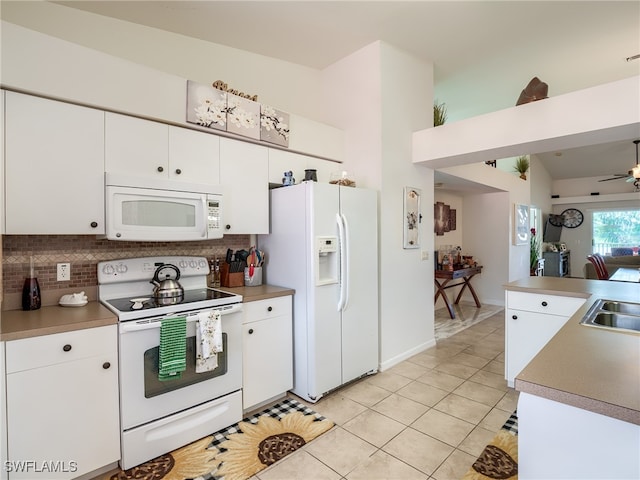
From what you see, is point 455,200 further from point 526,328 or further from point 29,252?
point 29,252

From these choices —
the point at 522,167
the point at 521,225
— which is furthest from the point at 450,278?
the point at 522,167

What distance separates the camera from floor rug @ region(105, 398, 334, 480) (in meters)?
1.82

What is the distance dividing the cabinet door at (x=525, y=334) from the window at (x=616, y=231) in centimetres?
882

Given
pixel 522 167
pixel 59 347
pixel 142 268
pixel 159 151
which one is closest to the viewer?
pixel 59 347

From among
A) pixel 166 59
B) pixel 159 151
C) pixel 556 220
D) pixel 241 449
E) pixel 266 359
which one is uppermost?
pixel 166 59

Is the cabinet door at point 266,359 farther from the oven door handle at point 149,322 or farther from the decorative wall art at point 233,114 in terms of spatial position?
the decorative wall art at point 233,114

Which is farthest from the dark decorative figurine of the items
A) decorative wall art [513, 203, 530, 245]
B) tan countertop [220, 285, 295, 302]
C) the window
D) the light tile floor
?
the window

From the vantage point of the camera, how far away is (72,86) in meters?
1.88

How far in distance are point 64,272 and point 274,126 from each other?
1.88 metres

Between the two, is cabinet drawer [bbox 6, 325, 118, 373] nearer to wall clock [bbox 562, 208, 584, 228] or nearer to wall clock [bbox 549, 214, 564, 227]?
wall clock [bbox 549, 214, 564, 227]

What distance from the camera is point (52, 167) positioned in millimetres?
1832

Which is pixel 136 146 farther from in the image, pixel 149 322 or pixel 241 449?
pixel 241 449

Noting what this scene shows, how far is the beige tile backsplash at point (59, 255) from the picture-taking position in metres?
1.94

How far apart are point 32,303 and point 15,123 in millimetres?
1023
